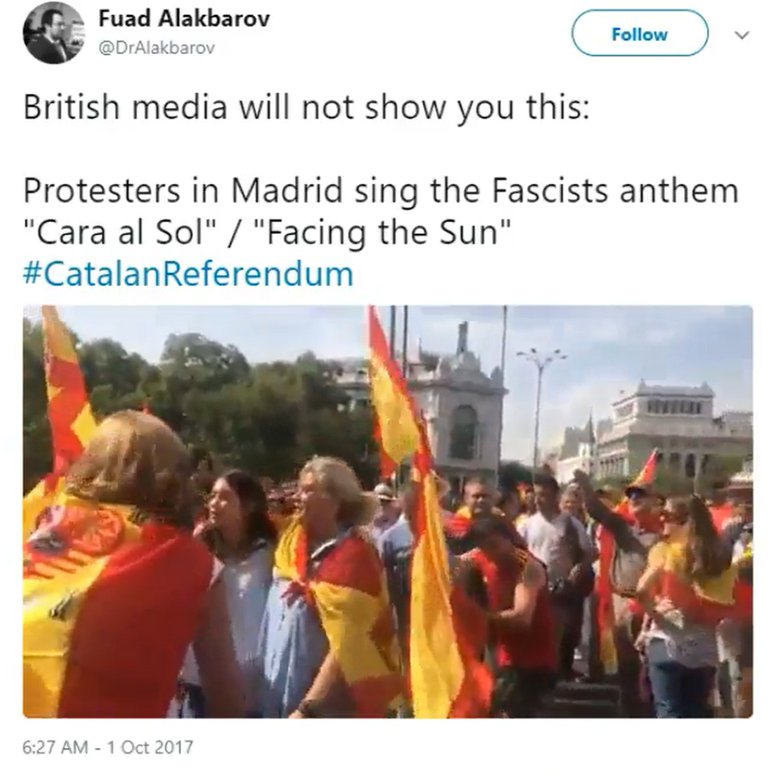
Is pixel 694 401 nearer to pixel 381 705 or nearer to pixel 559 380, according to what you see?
pixel 559 380

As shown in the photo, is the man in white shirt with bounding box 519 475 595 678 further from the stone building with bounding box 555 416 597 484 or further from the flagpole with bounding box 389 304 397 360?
the flagpole with bounding box 389 304 397 360

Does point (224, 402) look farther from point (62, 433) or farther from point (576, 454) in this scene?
point (576, 454)

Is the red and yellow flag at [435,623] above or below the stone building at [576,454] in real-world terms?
below

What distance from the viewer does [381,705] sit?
1.87m

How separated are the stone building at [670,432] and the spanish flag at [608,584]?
0.01m

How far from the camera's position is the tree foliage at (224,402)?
6.04ft

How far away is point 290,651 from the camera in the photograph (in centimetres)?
185

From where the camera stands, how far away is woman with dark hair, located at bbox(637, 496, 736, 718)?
1874mm

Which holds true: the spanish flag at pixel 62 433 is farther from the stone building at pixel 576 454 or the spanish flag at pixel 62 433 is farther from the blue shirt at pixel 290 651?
the stone building at pixel 576 454

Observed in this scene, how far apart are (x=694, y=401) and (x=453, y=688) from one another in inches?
22.7
